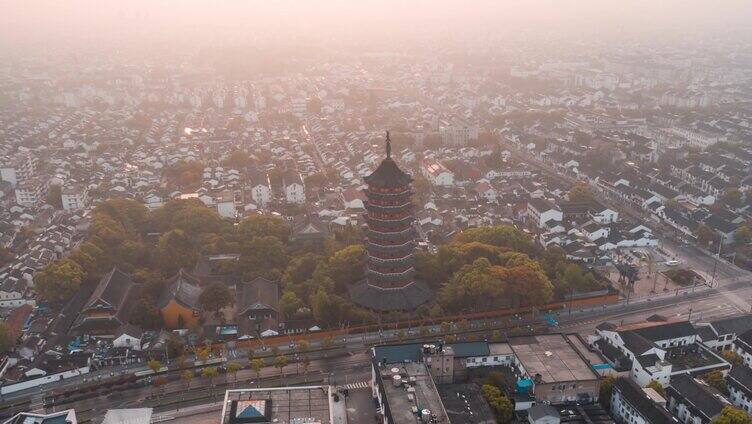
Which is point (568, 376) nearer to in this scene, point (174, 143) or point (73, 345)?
point (73, 345)

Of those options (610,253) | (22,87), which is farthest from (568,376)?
(22,87)

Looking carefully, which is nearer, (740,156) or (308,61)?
(740,156)

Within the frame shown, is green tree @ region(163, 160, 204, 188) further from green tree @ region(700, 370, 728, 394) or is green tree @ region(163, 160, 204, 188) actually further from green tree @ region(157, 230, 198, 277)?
green tree @ region(700, 370, 728, 394)

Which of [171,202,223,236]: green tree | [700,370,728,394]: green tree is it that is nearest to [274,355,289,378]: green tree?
[171,202,223,236]: green tree

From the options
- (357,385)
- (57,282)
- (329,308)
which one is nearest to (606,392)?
(357,385)

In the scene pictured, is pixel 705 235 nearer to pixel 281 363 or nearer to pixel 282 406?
pixel 281 363
